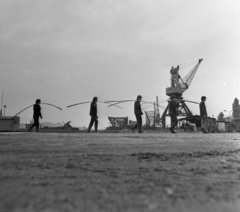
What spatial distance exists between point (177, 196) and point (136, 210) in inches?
9.4

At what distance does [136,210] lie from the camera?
73 cm

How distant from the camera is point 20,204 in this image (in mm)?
763

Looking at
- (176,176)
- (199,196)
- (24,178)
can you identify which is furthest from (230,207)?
(24,178)

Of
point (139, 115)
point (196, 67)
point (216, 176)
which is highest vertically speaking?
point (196, 67)

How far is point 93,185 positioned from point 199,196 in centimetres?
46

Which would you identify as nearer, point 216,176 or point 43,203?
point 43,203

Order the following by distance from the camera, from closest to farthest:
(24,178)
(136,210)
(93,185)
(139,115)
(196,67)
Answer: (136,210) → (93,185) → (24,178) → (139,115) → (196,67)

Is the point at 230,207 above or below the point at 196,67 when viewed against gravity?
below

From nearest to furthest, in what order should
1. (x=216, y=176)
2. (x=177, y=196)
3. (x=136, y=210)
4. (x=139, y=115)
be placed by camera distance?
(x=136, y=210)
(x=177, y=196)
(x=216, y=176)
(x=139, y=115)

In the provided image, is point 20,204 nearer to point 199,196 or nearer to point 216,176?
point 199,196

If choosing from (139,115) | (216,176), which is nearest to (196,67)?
(139,115)

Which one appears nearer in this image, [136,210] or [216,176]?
[136,210]

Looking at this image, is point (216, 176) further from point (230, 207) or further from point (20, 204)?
point (20, 204)

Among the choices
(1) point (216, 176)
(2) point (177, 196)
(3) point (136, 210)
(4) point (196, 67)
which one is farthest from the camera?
(4) point (196, 67)
